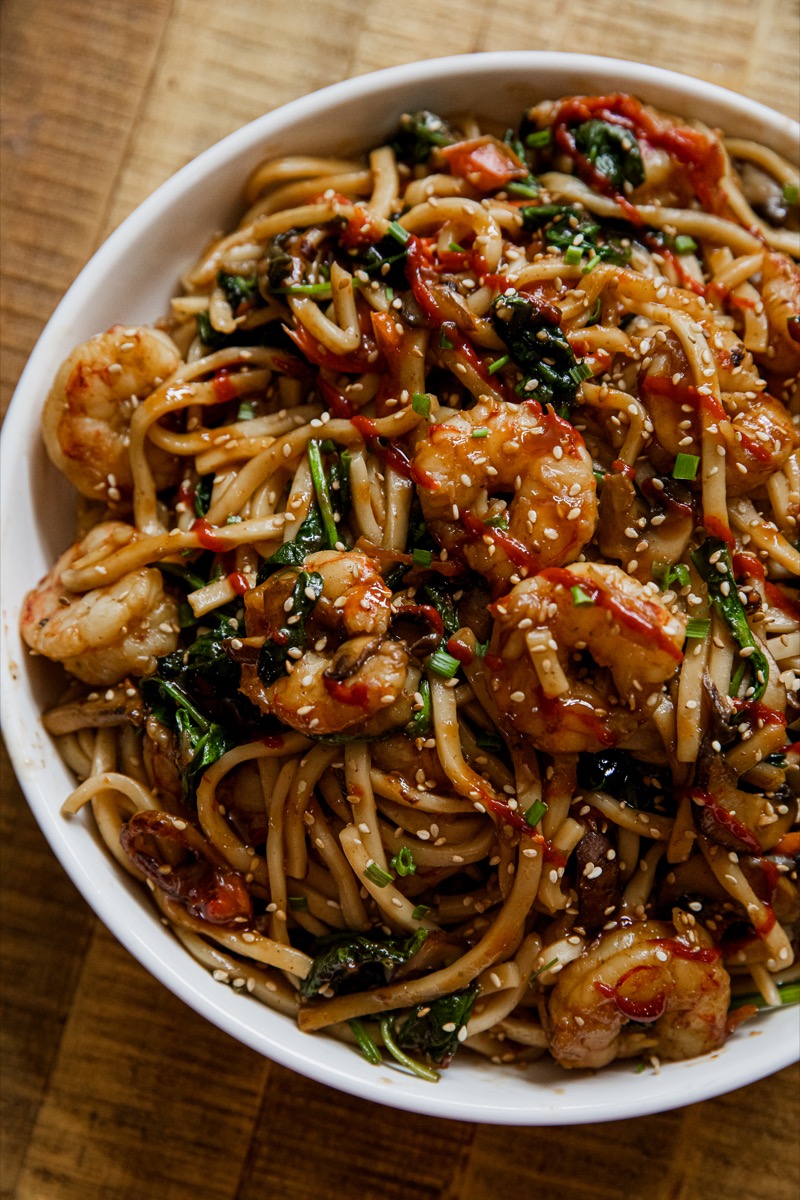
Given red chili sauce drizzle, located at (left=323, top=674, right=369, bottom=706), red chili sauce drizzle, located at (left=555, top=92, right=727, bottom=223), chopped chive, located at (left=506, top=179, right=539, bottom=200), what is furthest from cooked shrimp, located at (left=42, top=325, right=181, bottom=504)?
red chili sauce drizzle, located at (left=555, top=92, right=727, bottom=223)

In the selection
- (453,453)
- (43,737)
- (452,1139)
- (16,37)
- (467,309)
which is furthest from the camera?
(16,37)

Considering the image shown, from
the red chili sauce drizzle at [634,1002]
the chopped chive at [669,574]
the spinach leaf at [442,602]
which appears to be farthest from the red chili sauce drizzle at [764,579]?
the red chili sauce drizzle at [634,1002]

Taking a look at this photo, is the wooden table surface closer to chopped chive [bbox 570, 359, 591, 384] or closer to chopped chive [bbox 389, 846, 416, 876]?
chopped chive [bbox 389, 846, 416, 876]

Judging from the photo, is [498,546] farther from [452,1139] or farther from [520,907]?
[452,1139]

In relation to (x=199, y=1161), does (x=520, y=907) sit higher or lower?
higher

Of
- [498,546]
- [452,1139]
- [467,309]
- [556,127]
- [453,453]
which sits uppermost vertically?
[556,127]

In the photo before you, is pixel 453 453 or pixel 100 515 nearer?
pixel 453 453

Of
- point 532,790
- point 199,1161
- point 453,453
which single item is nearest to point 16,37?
point 453,453

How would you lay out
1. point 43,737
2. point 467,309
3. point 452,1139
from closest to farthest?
point 467,309, point 43,737, point 452,1139
